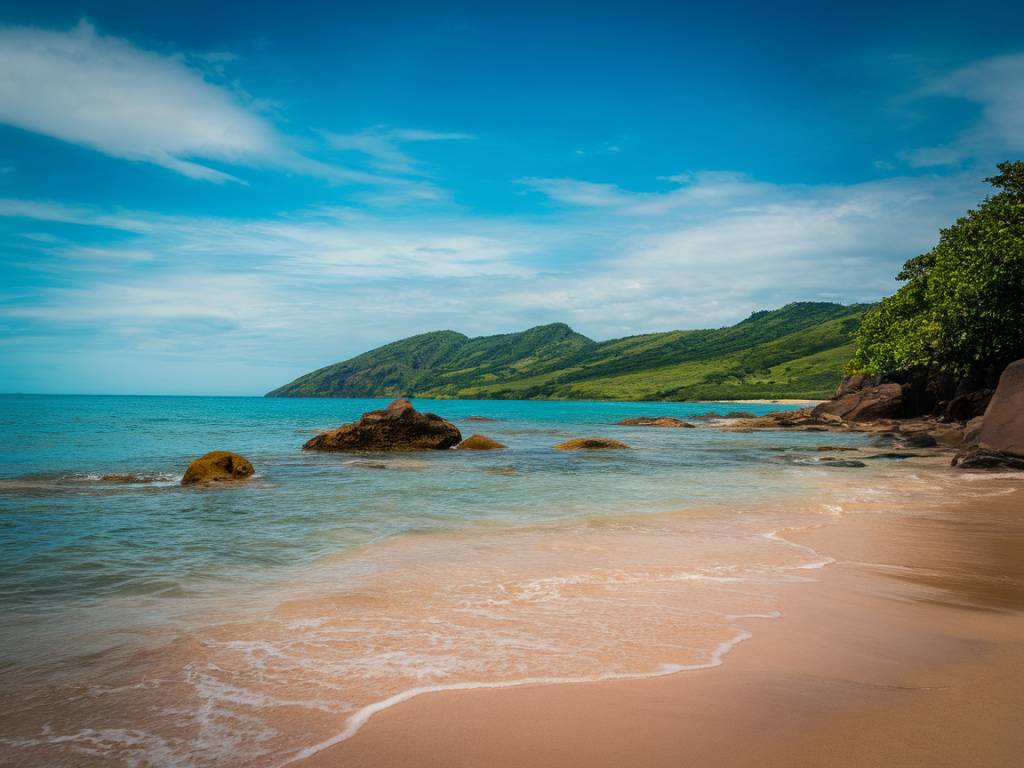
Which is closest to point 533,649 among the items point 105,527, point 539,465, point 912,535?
point 912,535

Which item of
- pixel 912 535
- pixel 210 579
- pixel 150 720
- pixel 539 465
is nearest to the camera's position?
pixel 150 720

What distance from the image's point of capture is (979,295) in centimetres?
3656

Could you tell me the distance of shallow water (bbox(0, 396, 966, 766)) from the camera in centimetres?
485

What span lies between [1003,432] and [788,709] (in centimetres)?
2829

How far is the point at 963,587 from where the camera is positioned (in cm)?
860

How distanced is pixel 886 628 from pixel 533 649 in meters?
4.03

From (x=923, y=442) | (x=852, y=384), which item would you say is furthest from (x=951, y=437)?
(x=852, y=384)

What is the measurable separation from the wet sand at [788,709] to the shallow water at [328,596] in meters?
0.38

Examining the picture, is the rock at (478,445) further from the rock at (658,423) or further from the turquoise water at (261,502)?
the rock at (658,423)

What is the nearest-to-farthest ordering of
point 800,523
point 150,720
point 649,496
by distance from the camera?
point 150,720
point 800,523
point 649,496

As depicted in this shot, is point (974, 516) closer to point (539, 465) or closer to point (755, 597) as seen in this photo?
point (755, 597)

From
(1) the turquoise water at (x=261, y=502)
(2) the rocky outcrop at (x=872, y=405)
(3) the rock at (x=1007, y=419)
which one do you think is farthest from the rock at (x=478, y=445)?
(2) the rocky outcrop at (x=872, y=405)

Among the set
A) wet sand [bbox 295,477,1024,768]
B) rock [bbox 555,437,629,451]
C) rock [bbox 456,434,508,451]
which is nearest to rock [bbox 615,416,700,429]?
rock [bbox 555,437,629,451]

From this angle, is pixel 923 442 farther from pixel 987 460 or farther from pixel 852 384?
pixel 852 384
